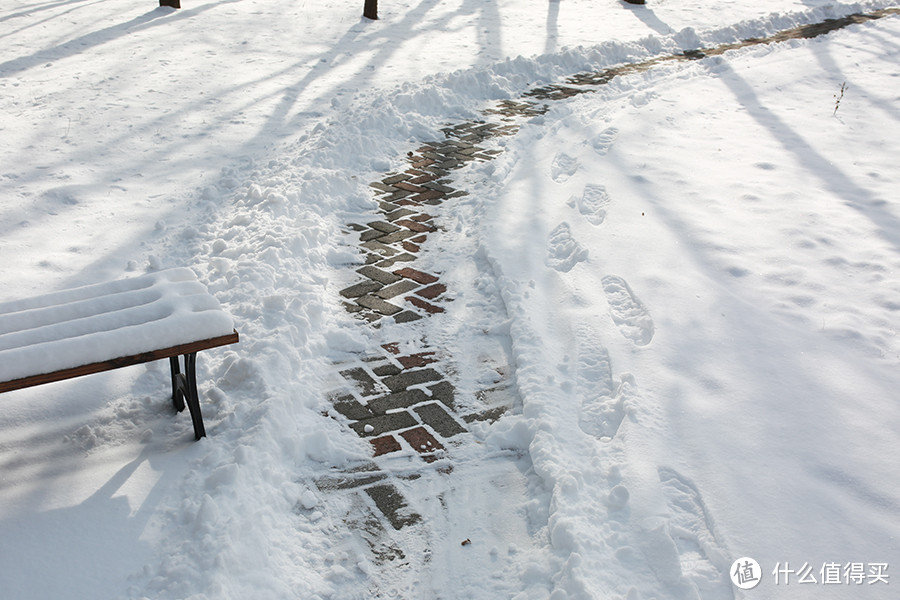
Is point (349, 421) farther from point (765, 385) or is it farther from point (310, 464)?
point (765, 385)

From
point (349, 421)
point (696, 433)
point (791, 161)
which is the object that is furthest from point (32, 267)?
point (791, 161)

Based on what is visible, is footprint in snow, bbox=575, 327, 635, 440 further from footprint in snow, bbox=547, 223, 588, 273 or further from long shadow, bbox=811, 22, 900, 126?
long shadow, bbox=811, 22, 900, 126

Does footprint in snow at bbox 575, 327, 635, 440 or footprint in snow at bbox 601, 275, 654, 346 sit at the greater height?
footprint in snow at bbox 601, 275, 654, 346

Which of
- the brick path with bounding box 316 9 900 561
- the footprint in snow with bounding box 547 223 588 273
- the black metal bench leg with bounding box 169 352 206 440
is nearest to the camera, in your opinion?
the black metal bench leg with bounding box 169 352 206 440

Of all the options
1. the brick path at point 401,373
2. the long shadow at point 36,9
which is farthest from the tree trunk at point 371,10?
the brick path at point 401,373

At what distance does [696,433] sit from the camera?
297 cm

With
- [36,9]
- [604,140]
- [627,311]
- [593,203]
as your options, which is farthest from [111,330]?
[36,9]

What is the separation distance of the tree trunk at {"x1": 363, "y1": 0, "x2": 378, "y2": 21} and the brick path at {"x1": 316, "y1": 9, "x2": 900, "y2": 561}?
5.18 meters

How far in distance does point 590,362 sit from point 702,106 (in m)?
4.88

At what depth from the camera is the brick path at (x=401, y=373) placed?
2934 millimetres

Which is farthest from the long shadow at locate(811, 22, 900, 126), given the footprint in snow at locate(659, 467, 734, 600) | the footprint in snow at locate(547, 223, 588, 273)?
the footprint in snow at locate(659, 467, 734, 600)

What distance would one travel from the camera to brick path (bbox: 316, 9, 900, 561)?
2934 millimetres

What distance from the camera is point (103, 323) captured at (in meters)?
2.67

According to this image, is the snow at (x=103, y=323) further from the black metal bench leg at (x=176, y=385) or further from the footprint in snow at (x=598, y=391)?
the footprint in snow at (x=598, y=391)
